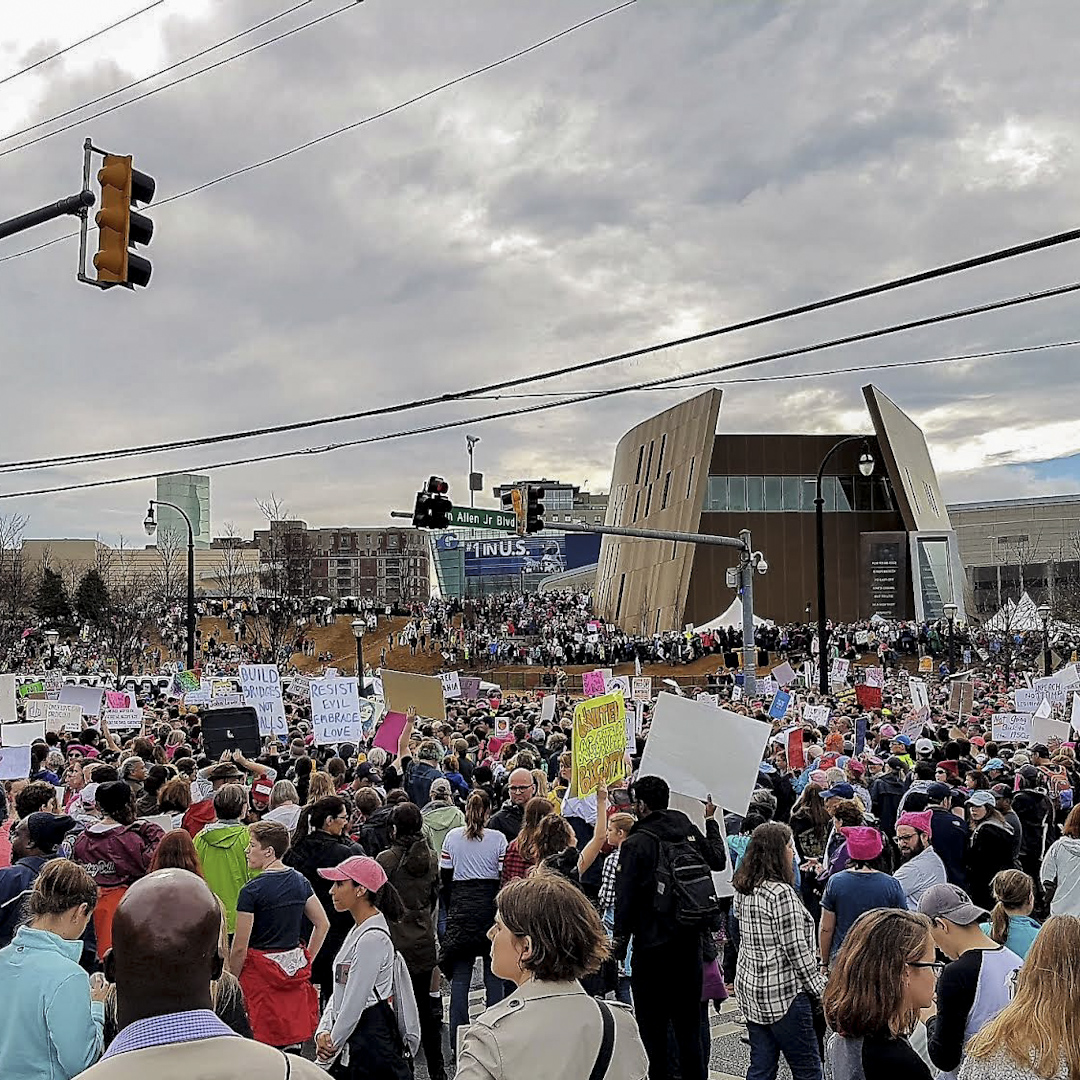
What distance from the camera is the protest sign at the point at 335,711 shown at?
48.2ft

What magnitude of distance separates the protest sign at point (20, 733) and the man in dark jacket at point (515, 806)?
8293 mm

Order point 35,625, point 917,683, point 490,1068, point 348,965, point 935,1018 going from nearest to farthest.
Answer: point 490,1068
point 935,1018
point 348,965
point 917,683
point 35,625

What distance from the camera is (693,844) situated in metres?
6.34

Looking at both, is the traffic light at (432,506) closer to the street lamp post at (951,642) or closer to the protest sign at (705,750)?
the protest sign at (705,750)

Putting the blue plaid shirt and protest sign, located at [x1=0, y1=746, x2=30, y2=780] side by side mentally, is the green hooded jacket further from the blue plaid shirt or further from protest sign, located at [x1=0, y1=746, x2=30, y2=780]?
protest sign, located at [x1=0, y1=746, x2=30, y2=780]

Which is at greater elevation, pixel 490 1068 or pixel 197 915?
pixel 197 915

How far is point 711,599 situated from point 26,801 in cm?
5060

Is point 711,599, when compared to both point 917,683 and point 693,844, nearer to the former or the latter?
point 917,683

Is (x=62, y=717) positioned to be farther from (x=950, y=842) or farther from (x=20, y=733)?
(x=950, y=842)

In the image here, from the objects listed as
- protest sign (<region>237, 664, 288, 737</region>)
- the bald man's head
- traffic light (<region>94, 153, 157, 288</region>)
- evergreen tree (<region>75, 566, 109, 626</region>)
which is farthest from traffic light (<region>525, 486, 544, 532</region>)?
evergreen tree (<region>75, 566, 109, 626</region>)

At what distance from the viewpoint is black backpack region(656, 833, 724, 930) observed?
20.0 ft

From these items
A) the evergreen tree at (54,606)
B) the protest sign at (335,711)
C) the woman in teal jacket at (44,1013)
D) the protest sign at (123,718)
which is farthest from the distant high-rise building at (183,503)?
the woman in teal jacket at (44,1013)

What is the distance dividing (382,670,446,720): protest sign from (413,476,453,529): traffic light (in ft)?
11.0

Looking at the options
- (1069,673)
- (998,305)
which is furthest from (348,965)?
(1069,673)
